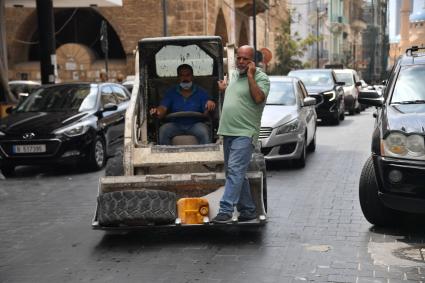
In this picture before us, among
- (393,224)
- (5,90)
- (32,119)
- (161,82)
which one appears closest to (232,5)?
(5,90)

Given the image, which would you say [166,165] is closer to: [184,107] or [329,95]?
[184,107]

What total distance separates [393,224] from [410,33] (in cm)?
13050

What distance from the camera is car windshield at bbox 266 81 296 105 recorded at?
478 inches

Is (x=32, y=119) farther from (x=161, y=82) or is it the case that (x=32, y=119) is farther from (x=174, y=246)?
(x=174, y=246)

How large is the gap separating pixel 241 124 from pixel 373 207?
167cm

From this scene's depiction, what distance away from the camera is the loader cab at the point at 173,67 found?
8117 mm

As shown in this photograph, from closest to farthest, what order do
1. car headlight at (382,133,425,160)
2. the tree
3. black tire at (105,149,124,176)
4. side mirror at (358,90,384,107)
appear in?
car headlight at (382,133,425,160) → black tire at (105,149,124,176) → side mirror at (358,90,384,107) → the tree

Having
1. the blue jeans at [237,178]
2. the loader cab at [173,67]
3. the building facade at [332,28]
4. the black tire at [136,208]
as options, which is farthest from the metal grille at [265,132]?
the building facade at [332,28]

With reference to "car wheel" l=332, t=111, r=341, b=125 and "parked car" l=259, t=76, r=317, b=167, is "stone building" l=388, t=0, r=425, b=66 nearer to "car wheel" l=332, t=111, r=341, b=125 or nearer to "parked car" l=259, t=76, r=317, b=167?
"car wheel" l=332, t=111, r=341, b=125

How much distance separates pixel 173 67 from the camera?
8547 millimetres

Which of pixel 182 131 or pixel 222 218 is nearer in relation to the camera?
pixel 222 218

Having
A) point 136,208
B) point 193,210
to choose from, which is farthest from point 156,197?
point 193,210

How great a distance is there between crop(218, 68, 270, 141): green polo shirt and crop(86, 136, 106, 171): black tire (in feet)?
18.3

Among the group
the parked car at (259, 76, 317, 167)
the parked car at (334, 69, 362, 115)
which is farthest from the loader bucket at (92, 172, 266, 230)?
the parked car at (334, 69, 362, 115)
